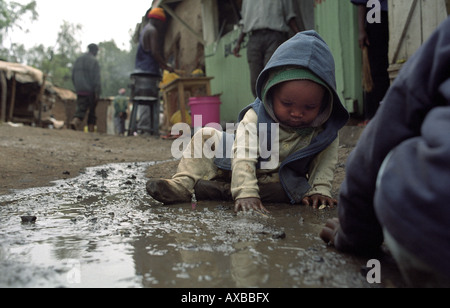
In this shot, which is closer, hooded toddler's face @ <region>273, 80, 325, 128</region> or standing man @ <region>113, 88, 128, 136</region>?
hooded toddler's face @ <region>273, 80, 325, 128</region>

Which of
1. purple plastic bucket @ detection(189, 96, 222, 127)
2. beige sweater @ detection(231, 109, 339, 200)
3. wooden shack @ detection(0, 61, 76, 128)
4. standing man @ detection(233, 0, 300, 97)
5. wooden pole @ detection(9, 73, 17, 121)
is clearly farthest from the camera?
wooden pole @ detection(9, 73, 17, 121)

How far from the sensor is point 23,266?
129 centimetres

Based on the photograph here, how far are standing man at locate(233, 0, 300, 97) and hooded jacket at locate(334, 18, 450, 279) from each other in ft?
15.2

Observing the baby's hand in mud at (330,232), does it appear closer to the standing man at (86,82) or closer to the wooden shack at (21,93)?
the standing man at (86,82)

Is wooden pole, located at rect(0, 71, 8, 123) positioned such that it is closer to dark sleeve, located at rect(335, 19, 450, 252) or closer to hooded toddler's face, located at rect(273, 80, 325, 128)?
hooded toddler's face, located at rect(273, 80, 325, 128)

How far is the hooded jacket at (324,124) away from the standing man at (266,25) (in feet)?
9.88

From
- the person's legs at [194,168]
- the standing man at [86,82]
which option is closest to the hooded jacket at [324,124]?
the person's legs at [194,168]

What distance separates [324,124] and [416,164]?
176 cm

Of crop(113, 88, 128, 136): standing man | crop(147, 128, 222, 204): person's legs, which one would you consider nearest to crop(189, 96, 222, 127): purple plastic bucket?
crop(147, 128, 222, 204): person's legs

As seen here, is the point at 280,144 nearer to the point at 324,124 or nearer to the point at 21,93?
the point at 324,124

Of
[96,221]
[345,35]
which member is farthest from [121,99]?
[96,221]

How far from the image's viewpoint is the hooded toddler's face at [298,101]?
2.29 m

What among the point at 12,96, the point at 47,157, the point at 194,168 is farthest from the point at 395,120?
the point at 12,96

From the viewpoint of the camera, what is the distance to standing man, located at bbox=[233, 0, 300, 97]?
214 inches
